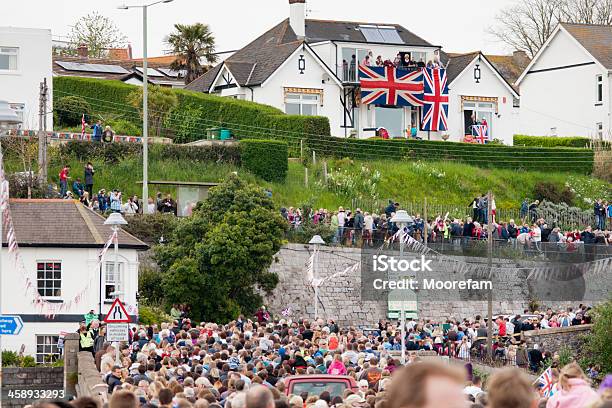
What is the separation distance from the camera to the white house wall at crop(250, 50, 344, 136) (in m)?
69.6

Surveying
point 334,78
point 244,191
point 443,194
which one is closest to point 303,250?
point 244,191

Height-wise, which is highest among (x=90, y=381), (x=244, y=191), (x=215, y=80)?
(x=215, y=80)

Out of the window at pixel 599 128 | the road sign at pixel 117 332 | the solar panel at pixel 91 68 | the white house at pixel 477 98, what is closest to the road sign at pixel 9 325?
the road sign at pixel 117 332

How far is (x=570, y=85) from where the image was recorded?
81250mm

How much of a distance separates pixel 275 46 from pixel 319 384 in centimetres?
5402

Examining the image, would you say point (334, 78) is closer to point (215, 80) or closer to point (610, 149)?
point (215, 80)

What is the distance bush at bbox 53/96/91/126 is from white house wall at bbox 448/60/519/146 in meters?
18.4

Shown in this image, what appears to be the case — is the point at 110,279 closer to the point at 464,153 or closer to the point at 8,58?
the point at 8,58

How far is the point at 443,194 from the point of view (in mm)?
64062

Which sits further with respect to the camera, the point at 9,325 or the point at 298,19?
the point at 298,19

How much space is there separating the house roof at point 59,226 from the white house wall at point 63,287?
270 mm

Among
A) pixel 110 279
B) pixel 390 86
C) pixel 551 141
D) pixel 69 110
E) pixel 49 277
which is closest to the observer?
pixel 49 277

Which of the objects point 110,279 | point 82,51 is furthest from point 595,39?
point 110,279

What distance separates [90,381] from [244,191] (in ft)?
73.1
